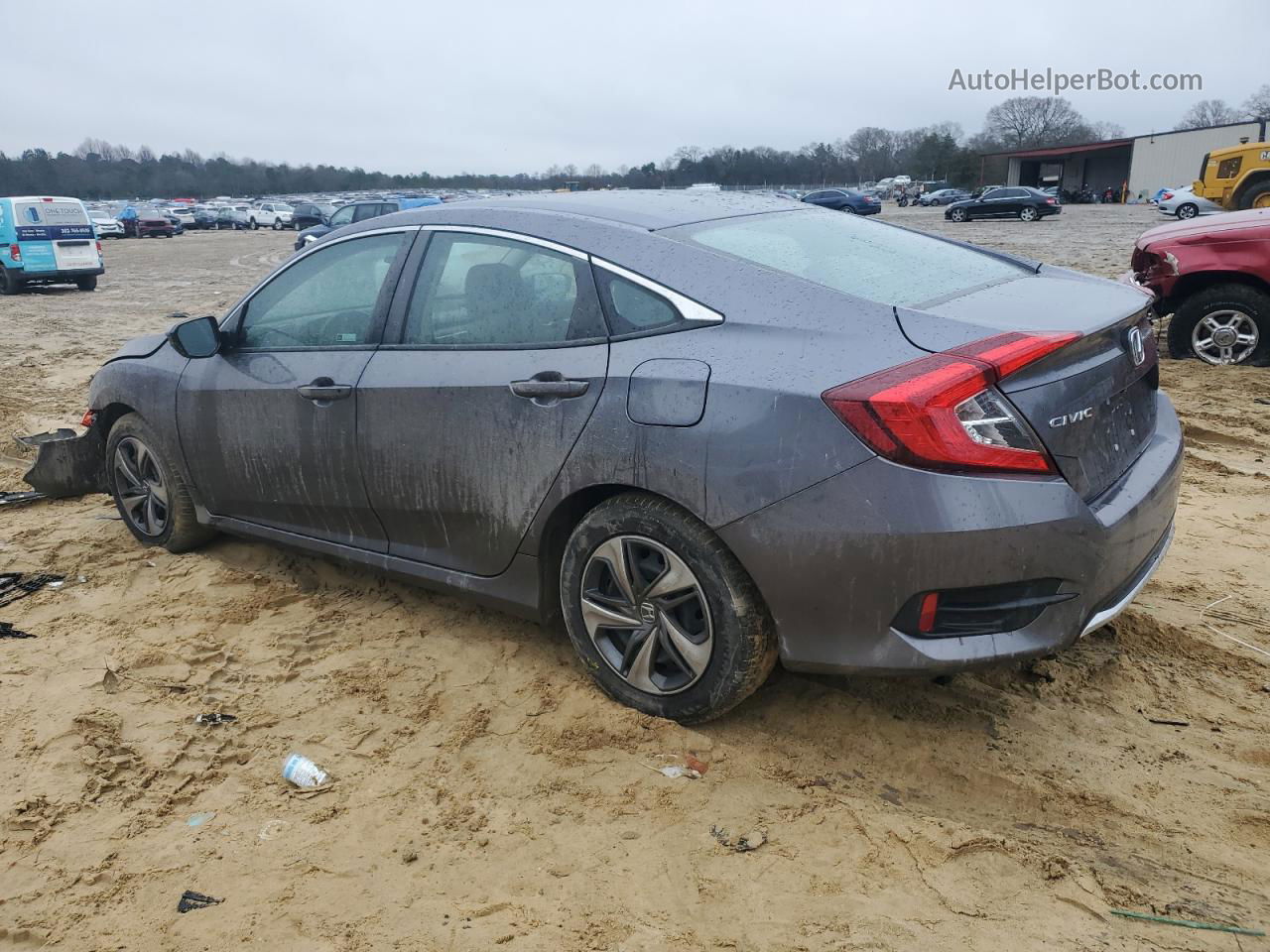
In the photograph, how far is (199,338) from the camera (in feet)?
13.6

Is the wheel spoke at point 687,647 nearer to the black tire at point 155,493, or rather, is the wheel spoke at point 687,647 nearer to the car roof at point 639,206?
the car roof at point 639,206

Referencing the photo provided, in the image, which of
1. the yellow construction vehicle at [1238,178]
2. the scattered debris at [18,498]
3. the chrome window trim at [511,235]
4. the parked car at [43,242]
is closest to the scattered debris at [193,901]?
the chrome window trim at [511,235]

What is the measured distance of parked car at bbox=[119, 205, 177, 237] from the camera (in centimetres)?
4712

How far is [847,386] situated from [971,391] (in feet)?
0.99

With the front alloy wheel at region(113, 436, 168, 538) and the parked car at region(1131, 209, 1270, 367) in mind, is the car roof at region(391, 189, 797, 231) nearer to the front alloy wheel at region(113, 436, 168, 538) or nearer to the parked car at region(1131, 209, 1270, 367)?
the front alloy wheel at region(113, 436, 168, 538)

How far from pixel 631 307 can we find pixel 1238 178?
25.5m

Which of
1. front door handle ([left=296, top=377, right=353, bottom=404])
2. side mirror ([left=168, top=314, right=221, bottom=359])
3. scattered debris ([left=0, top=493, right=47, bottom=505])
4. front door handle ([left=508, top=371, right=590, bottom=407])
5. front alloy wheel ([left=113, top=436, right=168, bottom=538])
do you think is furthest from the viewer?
scattered debris ([left=0, top=493, right=47, bottom=505])

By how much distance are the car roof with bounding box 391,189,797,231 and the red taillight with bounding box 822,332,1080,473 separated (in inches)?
41.6

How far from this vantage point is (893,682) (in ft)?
10.8

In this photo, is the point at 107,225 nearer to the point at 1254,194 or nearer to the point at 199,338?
the point at 1254,194

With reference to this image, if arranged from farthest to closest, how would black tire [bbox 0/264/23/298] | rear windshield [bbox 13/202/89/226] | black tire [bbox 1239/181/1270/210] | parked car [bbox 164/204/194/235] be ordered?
1. parked car [bbox 164/204/194/235]
2. black tire [bbox 1239/181/1270/210]
3. black tire [bbox 0/264/23/298]
4. rear windshield [bbox 13/202/89/226]

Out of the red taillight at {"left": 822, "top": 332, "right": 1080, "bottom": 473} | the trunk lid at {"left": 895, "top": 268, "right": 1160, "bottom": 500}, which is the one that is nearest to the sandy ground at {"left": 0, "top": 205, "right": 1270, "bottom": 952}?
the trunk lid at {"left": 895, "top": 268, "right": 1160, "bottom": 500}

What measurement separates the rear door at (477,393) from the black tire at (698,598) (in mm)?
242

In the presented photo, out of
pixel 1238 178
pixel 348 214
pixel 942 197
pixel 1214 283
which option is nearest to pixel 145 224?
pixel 348 214
